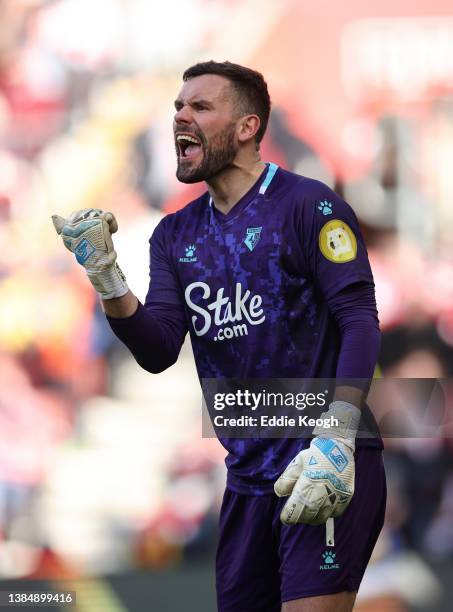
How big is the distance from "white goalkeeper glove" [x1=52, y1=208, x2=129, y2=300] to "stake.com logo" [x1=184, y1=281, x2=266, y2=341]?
1.21ft

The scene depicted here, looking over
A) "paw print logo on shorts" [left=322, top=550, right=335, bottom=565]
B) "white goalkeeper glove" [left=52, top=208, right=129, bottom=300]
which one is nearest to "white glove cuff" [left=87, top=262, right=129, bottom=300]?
"white goalkeeper glove" [left=52, top=208, right=129, bottom=300]

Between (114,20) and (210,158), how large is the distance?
105 inches

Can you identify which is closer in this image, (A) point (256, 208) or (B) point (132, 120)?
(A) point (256, 208)

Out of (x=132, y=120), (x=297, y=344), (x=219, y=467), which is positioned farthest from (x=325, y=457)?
(x=132, y=120)

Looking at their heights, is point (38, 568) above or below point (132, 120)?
below

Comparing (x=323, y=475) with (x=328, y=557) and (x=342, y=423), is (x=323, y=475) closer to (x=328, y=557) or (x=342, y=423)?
(x=342, y=423)

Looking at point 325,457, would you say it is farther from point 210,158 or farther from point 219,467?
point 219,467

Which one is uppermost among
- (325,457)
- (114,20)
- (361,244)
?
(114,20)

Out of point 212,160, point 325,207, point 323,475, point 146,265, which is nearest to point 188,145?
point 212,160

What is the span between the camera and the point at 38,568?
5.92m

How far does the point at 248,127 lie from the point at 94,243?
2.33ft

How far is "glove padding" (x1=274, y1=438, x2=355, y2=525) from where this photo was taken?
3086 millimetres

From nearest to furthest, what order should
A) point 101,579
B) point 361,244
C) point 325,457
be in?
point 325,457
point 361,244
point 101,579

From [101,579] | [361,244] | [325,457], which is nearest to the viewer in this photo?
[325,457]
